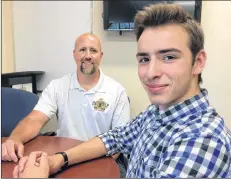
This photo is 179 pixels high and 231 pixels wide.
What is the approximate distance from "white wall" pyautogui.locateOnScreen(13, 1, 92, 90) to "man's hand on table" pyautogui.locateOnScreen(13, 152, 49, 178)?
49 centimetres

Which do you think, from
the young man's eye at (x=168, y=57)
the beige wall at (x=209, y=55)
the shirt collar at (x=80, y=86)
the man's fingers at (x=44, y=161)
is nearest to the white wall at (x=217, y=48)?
the beige wall at (x=209, y=55)

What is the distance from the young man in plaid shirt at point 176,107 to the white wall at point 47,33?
65 cm

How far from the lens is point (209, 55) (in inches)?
51.4

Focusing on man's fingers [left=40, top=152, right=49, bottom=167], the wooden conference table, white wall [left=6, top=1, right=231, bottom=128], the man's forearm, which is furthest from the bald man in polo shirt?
man's fingers [left=40, top=152, right=49, bottom=167]

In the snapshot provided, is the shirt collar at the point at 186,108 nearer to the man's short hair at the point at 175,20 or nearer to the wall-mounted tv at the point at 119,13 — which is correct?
the man's short hair at the point at 175,20

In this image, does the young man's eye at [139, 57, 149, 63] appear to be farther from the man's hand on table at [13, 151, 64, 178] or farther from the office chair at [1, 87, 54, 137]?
the office chair at [1, 87, 54, 137]

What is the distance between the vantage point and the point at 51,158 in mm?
635

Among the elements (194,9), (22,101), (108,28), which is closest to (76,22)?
(108,28)

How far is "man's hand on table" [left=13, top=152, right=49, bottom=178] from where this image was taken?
512 mm

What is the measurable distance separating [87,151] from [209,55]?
3.00ft

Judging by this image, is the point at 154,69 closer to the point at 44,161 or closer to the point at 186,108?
the point at 186,108

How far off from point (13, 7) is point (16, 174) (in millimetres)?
934

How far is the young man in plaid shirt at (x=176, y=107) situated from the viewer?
1.35ft

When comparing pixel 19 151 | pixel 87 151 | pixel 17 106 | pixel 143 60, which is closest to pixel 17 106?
pixel 17 106
